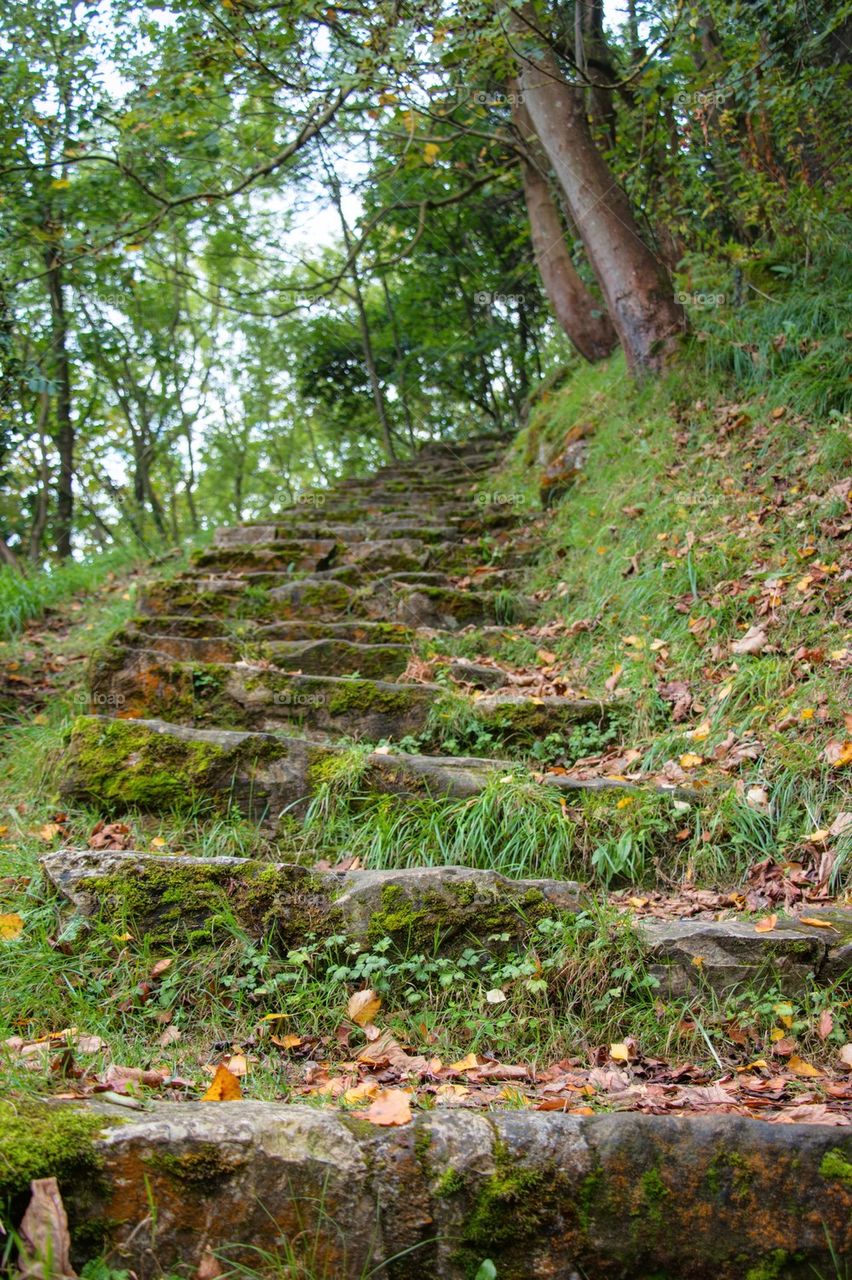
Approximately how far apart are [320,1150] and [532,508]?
6.71 metres

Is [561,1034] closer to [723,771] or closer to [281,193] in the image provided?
[723,771]

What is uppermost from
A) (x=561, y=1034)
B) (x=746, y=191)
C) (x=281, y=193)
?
(x=281, y=193)

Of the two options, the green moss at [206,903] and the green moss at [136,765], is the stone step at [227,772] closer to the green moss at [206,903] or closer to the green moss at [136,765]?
the green moss at [136,765]

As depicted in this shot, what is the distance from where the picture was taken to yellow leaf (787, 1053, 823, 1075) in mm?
2410

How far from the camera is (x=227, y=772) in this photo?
374 cm

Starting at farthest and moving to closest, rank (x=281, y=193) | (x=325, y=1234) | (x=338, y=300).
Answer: (x=338, y=300)
(x=281, y=193)
(x=325, y=1234)

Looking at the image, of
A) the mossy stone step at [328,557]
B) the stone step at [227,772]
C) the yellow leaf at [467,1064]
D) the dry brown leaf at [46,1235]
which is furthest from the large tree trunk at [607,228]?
the dry brown leaf at [46,1235]

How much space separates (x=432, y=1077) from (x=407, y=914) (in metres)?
0.54

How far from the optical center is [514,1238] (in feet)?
5.62

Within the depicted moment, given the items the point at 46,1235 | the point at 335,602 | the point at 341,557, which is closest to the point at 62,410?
the point at 341,557

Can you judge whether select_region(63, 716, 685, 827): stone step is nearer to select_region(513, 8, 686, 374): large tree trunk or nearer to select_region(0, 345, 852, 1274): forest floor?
select_region(0, 345, 852, 1274): forest floor

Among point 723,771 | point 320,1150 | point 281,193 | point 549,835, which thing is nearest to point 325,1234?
point 320,1150

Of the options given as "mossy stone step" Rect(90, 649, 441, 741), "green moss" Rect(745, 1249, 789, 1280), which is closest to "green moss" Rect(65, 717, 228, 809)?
"mossy stone step" Rect(90, 649, 441, 741)

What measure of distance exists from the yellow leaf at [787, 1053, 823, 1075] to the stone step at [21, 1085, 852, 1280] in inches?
26.0
